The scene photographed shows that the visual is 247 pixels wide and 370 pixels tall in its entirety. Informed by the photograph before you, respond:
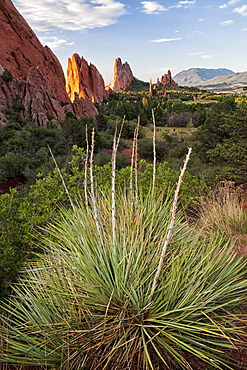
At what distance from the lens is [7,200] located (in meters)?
3.93

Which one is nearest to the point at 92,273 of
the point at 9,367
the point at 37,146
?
the point at 9,367

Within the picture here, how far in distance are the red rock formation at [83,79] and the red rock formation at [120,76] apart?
75.9 feet

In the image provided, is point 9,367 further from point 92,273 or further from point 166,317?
point 166,317

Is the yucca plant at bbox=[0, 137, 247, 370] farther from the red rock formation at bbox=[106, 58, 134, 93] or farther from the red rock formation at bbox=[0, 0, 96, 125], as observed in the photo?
the red rock formation at bbox=[106, 58, 134, 93]

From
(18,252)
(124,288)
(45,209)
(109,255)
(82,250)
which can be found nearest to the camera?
(124,288)

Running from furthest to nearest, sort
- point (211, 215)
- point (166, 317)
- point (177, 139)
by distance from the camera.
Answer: point (177, 139) < point (211, 215) < point (166, 317)

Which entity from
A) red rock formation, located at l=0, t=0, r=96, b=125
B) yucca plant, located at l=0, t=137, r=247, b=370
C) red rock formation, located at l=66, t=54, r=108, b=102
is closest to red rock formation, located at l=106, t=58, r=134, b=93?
red rock formation, located at l=66, t=54, r=108, b=102

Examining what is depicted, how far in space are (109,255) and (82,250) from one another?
32cm

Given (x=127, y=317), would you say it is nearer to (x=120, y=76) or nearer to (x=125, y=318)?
(x=125, y=318)

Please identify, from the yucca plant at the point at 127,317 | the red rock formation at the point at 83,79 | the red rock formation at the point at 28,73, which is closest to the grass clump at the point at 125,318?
the yucca plant at the point at 127,317

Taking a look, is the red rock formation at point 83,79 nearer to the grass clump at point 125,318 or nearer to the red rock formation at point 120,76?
the red rock formation at point 120,76

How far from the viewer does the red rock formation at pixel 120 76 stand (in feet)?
293

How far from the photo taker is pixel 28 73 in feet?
100

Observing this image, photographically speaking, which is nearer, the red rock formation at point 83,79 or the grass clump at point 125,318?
the grass clump at point 125,318
